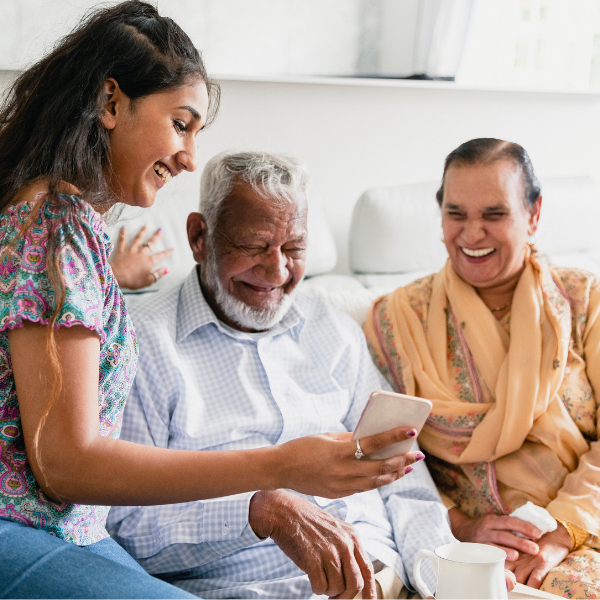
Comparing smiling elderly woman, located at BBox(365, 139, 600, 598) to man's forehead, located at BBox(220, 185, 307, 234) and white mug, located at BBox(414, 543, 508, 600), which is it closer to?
man's forehead, located at BBox(220, 185, 307, 234)

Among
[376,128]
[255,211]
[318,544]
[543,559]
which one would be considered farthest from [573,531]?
[376,128]

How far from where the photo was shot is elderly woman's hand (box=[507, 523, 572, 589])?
1.45 meters

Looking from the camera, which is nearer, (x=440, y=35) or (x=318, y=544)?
(x=318, y=544)

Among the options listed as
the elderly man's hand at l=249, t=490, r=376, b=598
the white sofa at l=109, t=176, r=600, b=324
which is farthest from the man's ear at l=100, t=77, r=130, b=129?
the white sofa at l=109, t=176, r=600, b=324

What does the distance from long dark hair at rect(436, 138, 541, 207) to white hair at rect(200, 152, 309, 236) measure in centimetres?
42

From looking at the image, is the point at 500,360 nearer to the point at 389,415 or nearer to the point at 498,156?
the point at 498,156

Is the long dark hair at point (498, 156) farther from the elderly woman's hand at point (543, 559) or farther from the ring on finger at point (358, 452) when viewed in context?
the ring on finger at point (358, 452)

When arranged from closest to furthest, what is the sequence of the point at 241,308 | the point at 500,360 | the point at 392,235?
the point at 241,308 → the point at 500,360 → the point at 392,235

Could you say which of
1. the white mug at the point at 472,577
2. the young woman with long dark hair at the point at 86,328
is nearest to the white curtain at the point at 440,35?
the young woman with long dark hair at the point at 86,328

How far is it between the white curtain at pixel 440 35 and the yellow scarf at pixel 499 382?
3.58 feet

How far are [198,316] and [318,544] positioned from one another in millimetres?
593

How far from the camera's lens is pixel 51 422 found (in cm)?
88

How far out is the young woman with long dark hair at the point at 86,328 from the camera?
34.7 inches

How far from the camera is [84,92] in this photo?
1.02 metres
